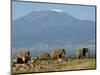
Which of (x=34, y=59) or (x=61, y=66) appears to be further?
(x=61, y=66)

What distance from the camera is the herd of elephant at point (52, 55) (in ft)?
9.03

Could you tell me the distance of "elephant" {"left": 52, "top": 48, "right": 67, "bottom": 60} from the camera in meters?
2.89

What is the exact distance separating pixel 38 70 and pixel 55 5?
2.71 feet

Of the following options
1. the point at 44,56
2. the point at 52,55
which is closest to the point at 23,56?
the point at 44,56

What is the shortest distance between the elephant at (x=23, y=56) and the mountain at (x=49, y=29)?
8 cm

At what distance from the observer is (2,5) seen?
269 cm

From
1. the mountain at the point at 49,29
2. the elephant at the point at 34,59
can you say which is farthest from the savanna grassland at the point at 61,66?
the mountain at the point at 49,29

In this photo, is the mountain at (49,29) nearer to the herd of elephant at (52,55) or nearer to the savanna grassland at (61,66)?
the herd of elephant at (52,55)

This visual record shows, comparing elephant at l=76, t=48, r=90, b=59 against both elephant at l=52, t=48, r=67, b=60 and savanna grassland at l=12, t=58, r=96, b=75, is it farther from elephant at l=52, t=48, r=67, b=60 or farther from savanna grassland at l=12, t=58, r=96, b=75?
elephant at l=52, t=48, r=67, b=60

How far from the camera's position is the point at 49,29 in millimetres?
2891

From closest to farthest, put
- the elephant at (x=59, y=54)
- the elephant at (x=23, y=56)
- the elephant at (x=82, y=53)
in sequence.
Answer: the elephant at (x=23, y=56)
the elephant at (x=59, y=54)
the elephant at (x=82, y=53)

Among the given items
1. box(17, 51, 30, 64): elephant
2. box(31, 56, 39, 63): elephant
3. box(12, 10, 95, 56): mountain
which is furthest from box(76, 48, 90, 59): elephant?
box(17, 51, 30, 64): elephant

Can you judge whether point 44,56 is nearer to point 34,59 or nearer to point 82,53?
point 34,59

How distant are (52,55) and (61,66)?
182mm
